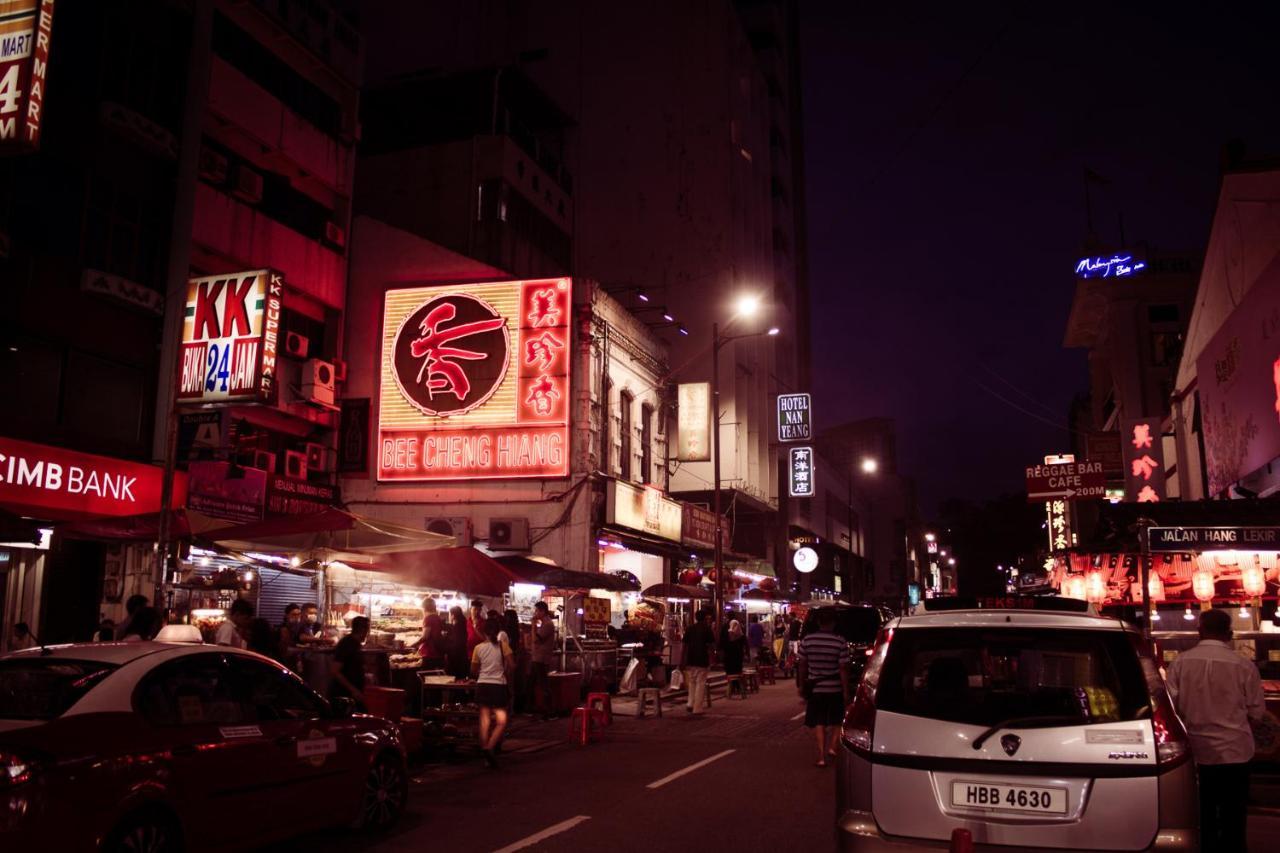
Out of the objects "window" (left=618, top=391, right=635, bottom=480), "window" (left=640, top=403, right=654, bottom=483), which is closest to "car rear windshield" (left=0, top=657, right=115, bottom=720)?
"window" (left=618, top=391, right=635, bottom=480)

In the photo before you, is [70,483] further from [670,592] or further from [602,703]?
[670,592]

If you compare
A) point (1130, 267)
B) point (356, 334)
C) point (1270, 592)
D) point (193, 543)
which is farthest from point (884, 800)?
point (1130, 267)

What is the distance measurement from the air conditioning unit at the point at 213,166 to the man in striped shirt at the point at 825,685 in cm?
1644

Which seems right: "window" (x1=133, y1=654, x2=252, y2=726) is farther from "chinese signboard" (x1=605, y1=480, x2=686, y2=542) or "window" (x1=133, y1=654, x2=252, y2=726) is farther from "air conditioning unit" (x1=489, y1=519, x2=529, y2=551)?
"chinese signboard" (x1=605, y1=480, x2=686, y2=542)

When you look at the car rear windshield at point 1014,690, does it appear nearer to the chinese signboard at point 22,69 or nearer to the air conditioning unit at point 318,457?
the chinese signboard at point 22,69

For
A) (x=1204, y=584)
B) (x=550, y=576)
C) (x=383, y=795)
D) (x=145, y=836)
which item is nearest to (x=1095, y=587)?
(x=1204, y=584)

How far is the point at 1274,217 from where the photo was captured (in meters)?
16.7

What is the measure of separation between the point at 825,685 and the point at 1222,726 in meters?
6.23

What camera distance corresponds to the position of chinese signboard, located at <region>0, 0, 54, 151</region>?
1318 cm

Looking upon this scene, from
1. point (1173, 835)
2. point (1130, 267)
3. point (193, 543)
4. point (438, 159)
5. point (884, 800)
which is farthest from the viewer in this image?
point (1130, 267)

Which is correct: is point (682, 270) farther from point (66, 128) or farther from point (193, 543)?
point (193, 543)

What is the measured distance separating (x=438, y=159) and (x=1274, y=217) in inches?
995

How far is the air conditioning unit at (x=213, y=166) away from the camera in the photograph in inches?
857

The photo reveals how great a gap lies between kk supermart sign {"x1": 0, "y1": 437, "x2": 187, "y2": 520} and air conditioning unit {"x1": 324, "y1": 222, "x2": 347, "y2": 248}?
921 centimetres
